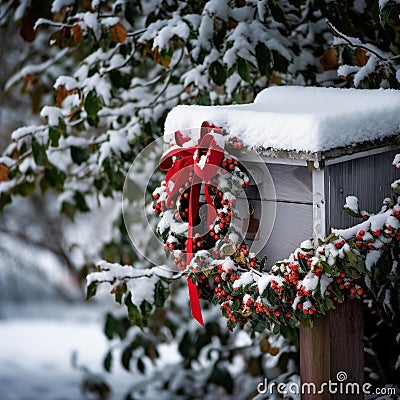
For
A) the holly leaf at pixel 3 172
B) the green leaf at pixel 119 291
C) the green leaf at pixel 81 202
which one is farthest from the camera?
the green leaf at pixel 81 202

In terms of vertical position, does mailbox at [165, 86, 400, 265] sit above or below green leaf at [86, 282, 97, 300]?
above

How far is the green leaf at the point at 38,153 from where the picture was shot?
7.07 ft

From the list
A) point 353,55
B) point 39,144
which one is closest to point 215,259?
point 353,55

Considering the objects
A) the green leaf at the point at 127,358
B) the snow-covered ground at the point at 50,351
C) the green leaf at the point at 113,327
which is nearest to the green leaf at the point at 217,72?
the green leaf at the point at 113,327

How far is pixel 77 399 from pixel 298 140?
3.29 m

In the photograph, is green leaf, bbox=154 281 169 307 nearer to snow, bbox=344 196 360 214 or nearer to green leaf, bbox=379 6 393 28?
snow, bbox=344 196 360 214

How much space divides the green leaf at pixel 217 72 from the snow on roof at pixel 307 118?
0.36m

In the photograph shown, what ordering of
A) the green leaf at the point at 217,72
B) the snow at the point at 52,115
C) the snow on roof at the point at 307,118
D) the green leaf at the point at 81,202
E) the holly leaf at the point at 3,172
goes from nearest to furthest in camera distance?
the snow on roof at the point at 307,118
the green leaf at the point at 217,72
the snow at the point at 52,115
the holly leaf at the point at 3,172
the green leaf at the point at 81,202

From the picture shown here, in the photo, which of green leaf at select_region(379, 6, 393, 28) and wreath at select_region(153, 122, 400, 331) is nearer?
wreath at select_region(153, 122, 400, 331)

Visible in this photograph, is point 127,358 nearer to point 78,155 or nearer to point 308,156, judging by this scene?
point 78,155

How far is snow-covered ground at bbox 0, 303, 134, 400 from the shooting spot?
439 centimetres

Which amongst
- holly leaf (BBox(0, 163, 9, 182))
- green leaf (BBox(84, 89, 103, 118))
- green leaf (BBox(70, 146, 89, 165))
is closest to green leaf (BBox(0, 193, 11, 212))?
holly leaf (BBox(0, 163, 9, 182))

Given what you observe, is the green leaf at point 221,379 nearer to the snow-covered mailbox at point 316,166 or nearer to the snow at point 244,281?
the snow-covered mailbox at point 316,166

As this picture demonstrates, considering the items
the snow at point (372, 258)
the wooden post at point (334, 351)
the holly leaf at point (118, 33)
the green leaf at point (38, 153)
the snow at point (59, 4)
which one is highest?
the snow at point (59, 4)
